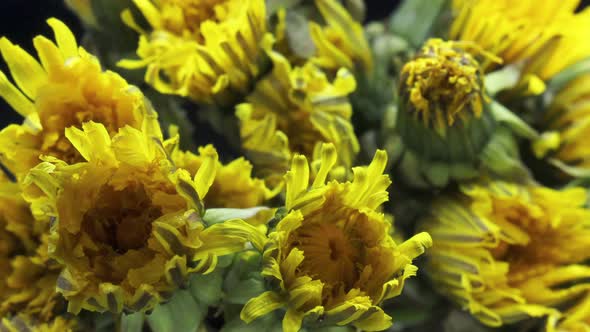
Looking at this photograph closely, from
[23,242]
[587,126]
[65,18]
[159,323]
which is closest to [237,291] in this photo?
[159,323]

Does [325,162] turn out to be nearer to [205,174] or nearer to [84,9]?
[205,174]

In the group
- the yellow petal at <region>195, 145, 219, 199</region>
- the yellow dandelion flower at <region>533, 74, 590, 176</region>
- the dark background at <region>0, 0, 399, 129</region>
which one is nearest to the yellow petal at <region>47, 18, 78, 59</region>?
the yellow petal at <region>195, 145, 219, 199</region>

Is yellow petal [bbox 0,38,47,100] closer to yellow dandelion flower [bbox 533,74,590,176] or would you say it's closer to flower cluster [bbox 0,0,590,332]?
flower cluster [bbox 0,0,590,332]

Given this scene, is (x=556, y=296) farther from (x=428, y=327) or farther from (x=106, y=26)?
(x=106, y=26)

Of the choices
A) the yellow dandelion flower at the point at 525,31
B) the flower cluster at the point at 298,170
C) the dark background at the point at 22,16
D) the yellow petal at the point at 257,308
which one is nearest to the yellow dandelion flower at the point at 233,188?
the flower cluster at the point at 298,170

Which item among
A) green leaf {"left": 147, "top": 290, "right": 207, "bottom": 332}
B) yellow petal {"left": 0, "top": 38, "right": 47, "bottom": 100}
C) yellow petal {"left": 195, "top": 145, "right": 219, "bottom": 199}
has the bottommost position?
green leaf {"left": 147, "top": 290, "right": 207, "bottom": 332}

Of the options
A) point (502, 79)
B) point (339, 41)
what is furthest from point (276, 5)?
point (502, 79)

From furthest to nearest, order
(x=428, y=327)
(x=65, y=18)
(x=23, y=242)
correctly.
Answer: (x=65, y=18)
(x=428, y=327)
(x=23, y=242)

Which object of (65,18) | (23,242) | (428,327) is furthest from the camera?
(65,18)
